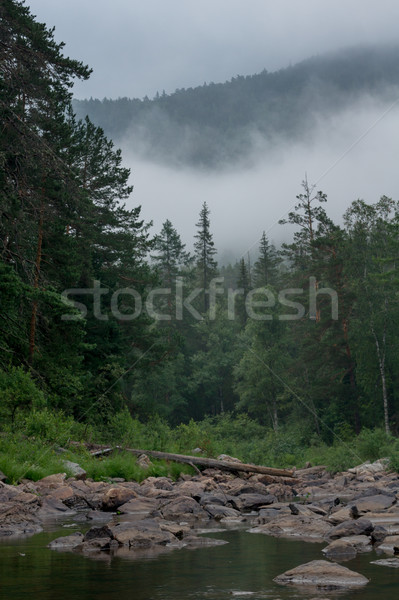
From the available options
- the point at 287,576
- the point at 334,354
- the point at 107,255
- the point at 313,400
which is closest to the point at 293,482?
the point at 287,576

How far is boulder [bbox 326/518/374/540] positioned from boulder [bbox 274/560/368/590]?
2.36 meters

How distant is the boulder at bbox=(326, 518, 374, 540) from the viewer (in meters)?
7.46

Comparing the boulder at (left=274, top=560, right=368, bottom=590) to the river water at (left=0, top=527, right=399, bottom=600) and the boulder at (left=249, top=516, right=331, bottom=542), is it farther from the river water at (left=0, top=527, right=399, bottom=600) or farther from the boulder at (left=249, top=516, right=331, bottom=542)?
the boulder at (left=249, top=516, right=331, bottom=542)

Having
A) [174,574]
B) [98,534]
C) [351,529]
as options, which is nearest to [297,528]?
[351,529]

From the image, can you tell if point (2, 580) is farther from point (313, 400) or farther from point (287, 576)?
point (313, 400)

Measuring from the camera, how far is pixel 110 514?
31.1 feet

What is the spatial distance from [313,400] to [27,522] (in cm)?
3901

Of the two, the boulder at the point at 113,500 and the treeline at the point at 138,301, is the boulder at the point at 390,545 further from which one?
the treeline at the point at 138,301

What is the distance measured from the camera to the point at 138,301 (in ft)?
108

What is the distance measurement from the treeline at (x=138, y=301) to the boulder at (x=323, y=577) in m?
11.0

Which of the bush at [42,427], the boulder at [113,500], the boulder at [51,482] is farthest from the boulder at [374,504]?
the bush at [42,427]

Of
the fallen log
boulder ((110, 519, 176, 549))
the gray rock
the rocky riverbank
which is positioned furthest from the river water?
the fallen log

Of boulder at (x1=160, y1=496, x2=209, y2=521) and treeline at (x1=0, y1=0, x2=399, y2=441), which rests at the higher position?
treeline at (x1=0, y1=0, x2=399, y2=441)

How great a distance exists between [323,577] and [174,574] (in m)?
1.28
